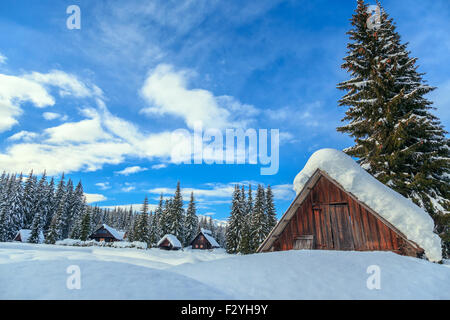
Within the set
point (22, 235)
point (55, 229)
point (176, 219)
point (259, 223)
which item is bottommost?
point (22, 235)

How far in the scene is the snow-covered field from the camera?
3.40 meters

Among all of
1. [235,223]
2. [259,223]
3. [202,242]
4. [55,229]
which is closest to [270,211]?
[259,223]

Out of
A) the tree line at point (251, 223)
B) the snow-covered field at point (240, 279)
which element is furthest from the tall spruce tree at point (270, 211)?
the snow-covered field at point (240, 279)

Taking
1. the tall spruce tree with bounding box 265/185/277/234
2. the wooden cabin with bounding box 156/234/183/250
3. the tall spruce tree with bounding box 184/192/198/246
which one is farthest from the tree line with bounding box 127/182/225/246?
the tall spruce tree with bounding box 265/185/277/234

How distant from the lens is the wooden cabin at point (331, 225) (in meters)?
8.23

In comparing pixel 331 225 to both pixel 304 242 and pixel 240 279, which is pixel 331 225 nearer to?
pixel 304 242

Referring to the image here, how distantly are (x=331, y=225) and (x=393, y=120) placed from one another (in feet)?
28.2

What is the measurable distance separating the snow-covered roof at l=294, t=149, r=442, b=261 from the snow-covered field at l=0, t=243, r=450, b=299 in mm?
1745

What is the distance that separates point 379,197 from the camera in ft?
27.2

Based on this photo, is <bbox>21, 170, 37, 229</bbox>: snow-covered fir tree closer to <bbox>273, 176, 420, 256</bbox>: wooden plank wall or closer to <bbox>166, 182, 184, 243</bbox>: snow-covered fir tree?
<bbox>166, 182, 184, 243</bbox>: snow-covered fir tree

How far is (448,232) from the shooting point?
1184 cm

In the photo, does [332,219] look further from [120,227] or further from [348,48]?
[120,227]

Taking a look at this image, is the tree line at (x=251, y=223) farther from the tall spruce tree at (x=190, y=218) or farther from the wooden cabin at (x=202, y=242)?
the tall spruce tree at (x=190, y=218)
